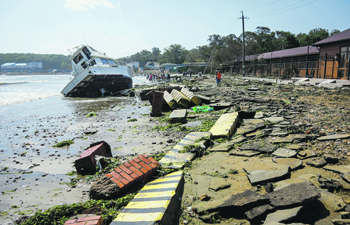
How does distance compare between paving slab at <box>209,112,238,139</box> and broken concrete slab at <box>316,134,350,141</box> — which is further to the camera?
paving slab at <box>209,112,238,139</box>

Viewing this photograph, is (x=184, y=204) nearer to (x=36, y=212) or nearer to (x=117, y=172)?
(x=117, y=172)

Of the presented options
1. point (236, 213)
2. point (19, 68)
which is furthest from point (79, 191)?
point (19, 68)

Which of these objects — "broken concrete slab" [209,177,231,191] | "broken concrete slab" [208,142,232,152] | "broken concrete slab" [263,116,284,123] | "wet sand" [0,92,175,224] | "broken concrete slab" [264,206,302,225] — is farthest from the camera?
"broken concrete slab" [263,116,284,123]

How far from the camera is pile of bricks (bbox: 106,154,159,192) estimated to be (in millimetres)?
3051

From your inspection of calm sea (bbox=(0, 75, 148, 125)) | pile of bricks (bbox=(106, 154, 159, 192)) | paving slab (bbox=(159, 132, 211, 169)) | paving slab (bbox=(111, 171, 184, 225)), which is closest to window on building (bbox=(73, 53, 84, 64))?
calm sea (bbox=(0, 75, 148, 125))

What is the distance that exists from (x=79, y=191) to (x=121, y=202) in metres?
0.99

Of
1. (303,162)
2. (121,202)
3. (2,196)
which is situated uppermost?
(303,162)

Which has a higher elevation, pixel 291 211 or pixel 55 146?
pixel 291 211

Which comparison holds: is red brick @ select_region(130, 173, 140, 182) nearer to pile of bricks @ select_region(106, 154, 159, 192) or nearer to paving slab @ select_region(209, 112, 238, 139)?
pile of bricks @ select_region(106, 154, 159, 192)

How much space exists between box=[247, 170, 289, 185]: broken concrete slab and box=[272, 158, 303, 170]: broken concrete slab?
→ 321 mm

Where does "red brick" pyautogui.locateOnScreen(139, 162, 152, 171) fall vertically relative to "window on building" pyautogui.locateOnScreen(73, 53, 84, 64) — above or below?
below

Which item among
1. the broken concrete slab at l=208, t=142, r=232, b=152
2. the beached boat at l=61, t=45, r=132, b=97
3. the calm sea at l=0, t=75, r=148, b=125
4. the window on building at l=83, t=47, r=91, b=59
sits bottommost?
the calm sea at l=0, t=75, r=148, b=125

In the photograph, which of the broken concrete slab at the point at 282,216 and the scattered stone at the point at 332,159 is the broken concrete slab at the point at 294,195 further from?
the scattered stone at the point at 332,159

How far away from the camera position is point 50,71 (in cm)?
14988
